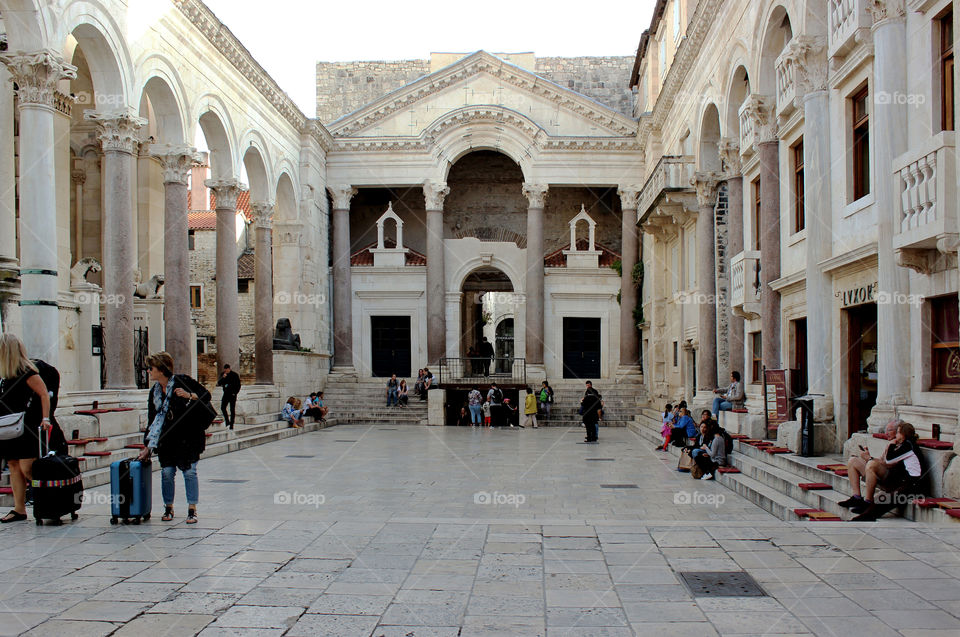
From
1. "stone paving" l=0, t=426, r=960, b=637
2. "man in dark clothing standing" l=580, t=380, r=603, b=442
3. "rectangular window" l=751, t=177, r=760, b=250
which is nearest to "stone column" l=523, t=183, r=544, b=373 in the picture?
"man in dark clothing standing" l=580, t=380, r=603, b=442

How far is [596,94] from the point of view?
34562mm

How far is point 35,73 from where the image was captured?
1288cm

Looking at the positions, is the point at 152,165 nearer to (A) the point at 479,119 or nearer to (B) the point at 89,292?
(B) the point at 89,292

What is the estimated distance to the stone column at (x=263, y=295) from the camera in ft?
78.7

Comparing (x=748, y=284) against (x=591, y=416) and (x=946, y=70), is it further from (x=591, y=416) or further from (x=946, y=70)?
(x=946, y=70)

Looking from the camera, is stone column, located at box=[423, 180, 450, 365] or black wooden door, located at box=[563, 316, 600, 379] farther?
black wooden door, located at box=[563, 316, 600, 379]

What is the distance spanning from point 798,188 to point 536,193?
617 inches

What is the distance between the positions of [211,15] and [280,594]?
17263mm

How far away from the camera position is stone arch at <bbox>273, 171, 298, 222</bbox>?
26766 mm

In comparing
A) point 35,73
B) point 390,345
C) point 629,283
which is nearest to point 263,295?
point 390,345

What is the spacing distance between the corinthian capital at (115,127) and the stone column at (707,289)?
12.6m

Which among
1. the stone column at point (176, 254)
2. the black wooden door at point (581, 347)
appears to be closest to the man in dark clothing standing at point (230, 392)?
the stone column at point (176, 254)

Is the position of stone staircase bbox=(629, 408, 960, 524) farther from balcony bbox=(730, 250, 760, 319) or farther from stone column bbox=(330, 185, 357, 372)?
stone column bbox=(330, 185, 357, 372)

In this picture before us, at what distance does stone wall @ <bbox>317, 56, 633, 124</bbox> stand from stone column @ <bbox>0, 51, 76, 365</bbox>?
22.2 metres
